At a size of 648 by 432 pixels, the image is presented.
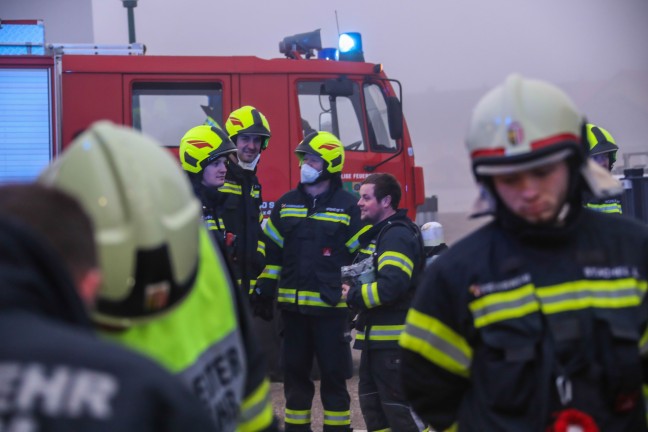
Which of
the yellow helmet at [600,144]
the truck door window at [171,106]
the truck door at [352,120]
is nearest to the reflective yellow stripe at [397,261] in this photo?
the yellow helmet at [600,144]

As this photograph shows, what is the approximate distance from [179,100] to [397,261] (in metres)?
4.20

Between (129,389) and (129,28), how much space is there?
11.4 m

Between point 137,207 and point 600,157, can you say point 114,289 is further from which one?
point 600,157

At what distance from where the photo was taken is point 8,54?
355 inches

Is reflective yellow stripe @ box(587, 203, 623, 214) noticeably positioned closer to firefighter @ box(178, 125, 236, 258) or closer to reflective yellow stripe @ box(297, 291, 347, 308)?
reflective yellow stripe @ box(297, 291, 347, 308)

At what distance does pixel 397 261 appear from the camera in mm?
5438

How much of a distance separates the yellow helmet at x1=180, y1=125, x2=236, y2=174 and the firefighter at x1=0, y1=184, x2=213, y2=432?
191 inches

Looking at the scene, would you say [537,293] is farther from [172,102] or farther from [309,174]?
[172,102]

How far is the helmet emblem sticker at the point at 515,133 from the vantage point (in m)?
2.38

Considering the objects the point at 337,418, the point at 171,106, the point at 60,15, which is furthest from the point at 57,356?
the point at 60,15

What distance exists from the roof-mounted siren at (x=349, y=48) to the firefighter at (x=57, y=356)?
27.6 ft

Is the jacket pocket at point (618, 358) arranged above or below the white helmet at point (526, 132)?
below

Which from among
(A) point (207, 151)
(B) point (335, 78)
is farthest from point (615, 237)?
(B) point (335, 78)

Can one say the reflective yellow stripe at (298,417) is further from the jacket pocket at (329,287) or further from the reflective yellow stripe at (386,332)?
the reflective yellow stripe at (386,332)
